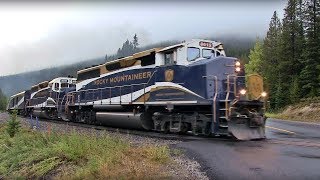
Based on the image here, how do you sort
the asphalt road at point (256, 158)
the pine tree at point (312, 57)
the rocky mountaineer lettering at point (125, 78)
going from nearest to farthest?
the asphalt road at point (256, 158) < the rocky mountaineer lettering at point (125, 78) < the pine tree at point (312, 57)

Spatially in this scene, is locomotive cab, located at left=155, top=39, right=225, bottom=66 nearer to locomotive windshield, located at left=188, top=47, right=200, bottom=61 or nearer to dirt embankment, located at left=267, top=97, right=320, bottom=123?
locomotive windshield, located at left=188, top=47, right=200, bottom=61

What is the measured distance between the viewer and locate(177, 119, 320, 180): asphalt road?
8.88 metres

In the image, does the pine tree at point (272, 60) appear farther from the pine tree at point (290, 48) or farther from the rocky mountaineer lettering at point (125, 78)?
the rocky mountaineer lettering at point (125, 78)

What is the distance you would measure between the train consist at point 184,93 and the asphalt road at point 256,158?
1200 mm

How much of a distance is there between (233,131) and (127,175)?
707 centimetres

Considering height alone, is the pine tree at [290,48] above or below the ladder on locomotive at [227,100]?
above

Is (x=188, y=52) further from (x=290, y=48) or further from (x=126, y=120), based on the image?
(x=290, y=48)

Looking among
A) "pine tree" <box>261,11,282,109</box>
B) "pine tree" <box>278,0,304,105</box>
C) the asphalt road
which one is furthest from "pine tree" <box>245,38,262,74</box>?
the asphalt road

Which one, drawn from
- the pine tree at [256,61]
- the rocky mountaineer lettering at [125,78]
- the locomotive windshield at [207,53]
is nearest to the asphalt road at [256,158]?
the locomotive windshield at [207,53]

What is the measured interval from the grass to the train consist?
4.55m

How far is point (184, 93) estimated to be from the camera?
16.6 m

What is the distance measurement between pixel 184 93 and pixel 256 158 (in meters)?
6.38

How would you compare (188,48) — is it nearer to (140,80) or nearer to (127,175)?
(140,80)

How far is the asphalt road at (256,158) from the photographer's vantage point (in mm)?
8876
